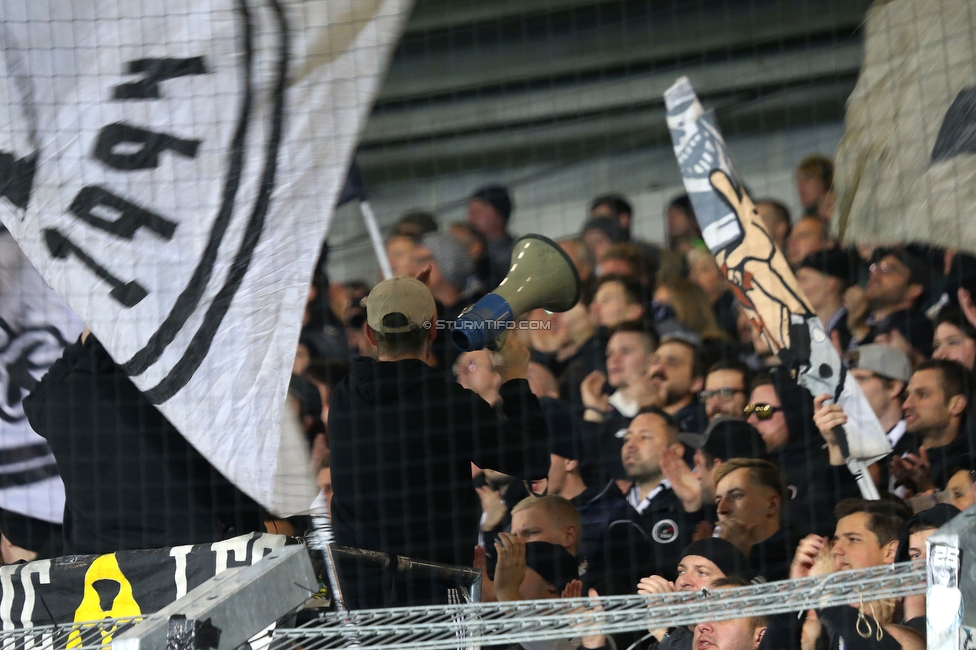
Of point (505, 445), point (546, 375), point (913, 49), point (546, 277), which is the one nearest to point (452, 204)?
point (546, 375)

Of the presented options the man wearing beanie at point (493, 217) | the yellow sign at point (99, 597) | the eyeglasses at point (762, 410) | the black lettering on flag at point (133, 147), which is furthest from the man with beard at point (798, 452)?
the black lettering on flag at point (133, 147)

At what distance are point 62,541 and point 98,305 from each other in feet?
3.30

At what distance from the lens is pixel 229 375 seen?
275 cm

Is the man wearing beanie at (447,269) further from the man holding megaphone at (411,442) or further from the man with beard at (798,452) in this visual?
the man holding megaphone at (411,442)

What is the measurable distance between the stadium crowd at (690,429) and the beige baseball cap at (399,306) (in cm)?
4

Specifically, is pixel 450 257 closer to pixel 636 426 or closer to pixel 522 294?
pixel 636 426

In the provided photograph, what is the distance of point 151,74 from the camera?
109 inches

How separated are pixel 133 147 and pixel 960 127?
7.87 feet

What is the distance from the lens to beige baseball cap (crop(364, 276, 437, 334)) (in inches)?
92.7

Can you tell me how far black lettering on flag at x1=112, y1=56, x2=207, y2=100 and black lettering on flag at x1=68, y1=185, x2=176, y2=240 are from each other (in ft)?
0.85

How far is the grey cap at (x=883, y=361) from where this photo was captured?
346 centimetres

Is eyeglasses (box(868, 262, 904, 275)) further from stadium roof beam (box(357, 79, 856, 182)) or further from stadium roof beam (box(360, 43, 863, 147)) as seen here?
stadium roof beam (box(357, 79, 856, 182))

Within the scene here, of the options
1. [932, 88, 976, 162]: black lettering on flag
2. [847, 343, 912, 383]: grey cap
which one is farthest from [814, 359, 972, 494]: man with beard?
[932, 88, 976, 162]: black lettering on flag

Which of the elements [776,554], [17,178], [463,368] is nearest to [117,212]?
[17,178]
